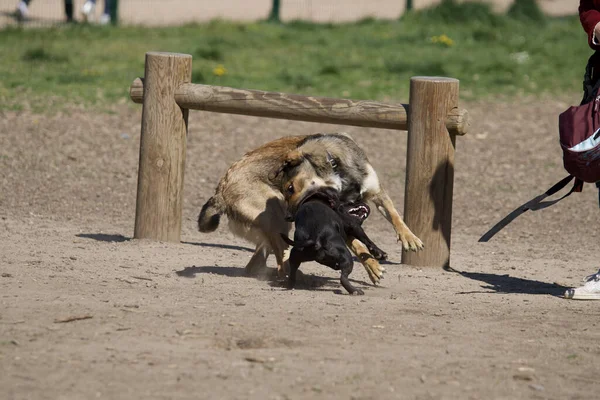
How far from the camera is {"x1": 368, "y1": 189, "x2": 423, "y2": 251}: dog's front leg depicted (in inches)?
249

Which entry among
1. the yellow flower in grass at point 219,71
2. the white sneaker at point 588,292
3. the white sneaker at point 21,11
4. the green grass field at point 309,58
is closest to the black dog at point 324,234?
the white sneaker at point 588,292

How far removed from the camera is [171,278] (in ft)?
20.3

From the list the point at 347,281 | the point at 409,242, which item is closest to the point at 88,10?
the point at 409,242

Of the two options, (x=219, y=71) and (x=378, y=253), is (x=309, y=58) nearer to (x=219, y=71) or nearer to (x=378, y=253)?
(x=219, y=71)

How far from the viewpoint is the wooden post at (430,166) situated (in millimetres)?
6473

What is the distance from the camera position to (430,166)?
6566 millimetres

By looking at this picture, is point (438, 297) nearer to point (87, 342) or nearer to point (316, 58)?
point (87, 342)

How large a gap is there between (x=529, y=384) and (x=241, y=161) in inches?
116

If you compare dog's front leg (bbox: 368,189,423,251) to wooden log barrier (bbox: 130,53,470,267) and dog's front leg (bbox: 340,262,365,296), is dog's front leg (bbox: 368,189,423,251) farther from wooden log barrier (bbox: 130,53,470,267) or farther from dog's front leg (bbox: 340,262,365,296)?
dog's front leg (bbox: 340,262,365,296)

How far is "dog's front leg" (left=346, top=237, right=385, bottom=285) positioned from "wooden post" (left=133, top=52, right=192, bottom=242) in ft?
5.30

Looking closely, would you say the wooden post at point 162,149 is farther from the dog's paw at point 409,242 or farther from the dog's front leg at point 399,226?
the dog's paw at point 409,242

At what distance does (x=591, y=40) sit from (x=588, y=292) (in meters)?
1.49

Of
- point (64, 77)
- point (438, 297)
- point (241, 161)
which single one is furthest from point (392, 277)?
point (64, 77)

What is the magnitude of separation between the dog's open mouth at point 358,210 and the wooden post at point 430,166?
49cm
